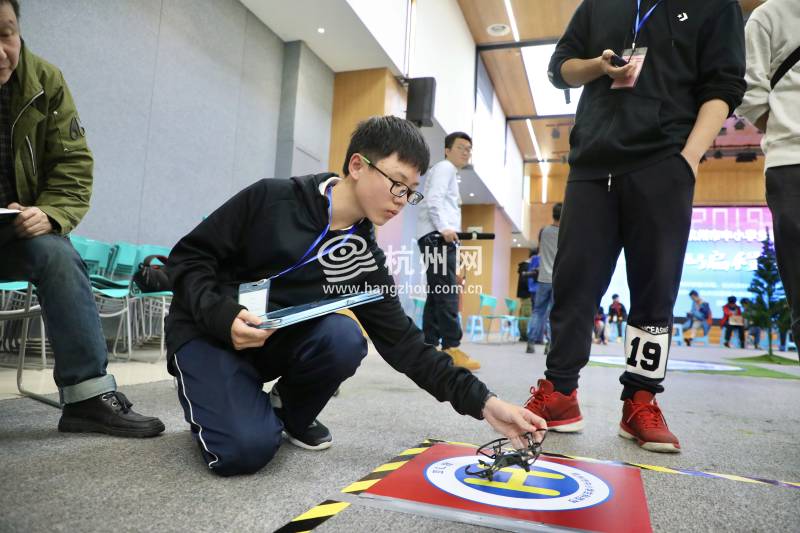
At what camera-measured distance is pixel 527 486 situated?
1051 millimetres

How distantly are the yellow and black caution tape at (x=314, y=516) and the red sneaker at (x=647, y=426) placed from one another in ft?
3.21

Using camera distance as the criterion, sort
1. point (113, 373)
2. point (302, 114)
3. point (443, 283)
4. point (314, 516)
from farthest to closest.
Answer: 1. point (302, 114)
2. point (443, 283)
3. point (113, 373)
4. point (314, 516)

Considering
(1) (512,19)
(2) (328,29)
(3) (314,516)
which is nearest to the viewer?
(3) (314,516)

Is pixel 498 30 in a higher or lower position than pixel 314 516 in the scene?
higher

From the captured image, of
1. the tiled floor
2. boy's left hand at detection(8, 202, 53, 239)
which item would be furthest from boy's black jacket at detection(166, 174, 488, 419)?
the tiled floor

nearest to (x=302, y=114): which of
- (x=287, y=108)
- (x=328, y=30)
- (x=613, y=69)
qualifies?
(x=287, y=108)

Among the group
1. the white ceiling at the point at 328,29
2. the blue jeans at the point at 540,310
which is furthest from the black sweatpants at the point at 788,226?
the white ceiling at the point at 328,29

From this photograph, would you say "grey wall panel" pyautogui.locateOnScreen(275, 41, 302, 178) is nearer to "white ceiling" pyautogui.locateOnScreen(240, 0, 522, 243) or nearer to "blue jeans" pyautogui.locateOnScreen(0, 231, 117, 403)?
"white ceiling" pyautogui.locateOnScreen(240, 0, 522, 243)

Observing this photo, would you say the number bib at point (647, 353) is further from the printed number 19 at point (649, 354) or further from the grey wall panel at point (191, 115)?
the grey wall panel at point (191, 115)

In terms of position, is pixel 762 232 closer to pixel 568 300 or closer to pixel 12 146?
pixel 568 300

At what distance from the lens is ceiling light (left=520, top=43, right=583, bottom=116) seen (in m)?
8.92

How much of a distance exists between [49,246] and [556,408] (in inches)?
58.3

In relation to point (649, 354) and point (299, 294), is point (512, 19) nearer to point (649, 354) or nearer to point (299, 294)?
point (649, 354)

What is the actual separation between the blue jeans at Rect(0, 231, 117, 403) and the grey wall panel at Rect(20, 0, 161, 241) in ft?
7.96
